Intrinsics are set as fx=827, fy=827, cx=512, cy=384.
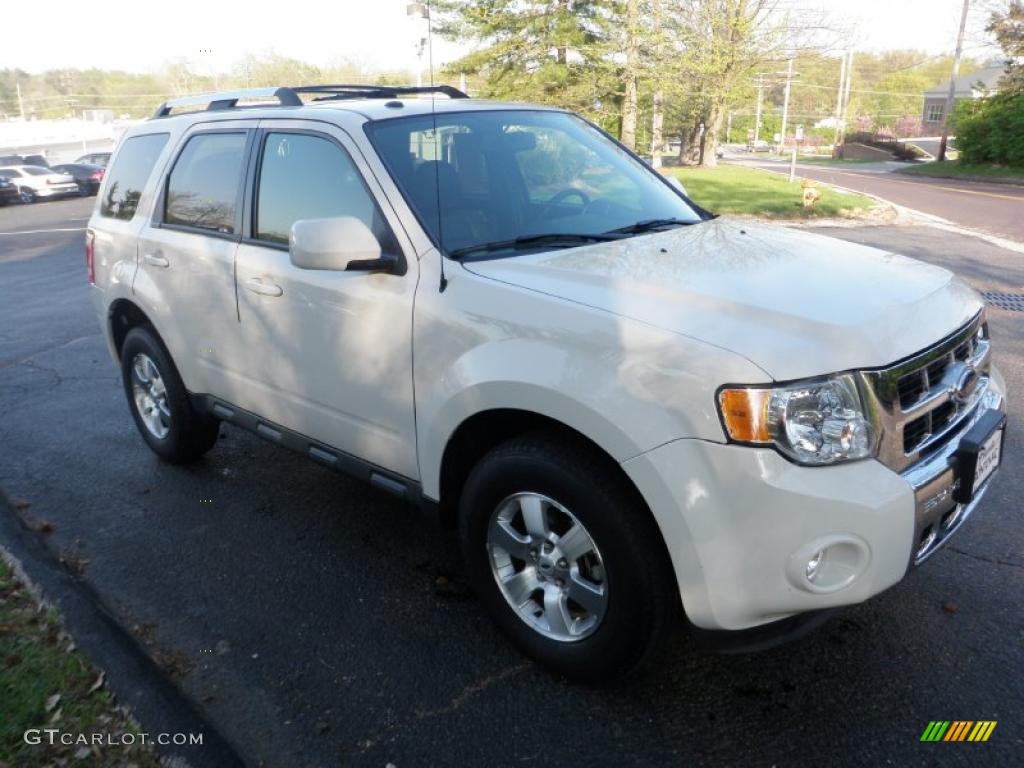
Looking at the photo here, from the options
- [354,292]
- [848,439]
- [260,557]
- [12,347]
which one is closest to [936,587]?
[848,439]

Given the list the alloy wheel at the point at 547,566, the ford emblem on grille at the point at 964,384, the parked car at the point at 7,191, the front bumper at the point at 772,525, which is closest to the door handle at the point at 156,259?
the alloy wheel at the point at 547,566

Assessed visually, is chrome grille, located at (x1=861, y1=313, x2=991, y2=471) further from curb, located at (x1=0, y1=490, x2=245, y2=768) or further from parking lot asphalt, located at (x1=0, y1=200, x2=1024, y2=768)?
curb, located at (x1=0, y1=490, x2=245, y2=768)

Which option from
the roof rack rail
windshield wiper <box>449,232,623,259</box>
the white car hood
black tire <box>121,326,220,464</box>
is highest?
the roof rack rail

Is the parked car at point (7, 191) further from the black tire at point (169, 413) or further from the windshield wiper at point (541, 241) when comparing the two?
the windshield wiper at point (541, 241)

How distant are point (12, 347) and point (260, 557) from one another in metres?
5.57

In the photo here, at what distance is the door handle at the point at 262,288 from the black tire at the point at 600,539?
4.15 ft

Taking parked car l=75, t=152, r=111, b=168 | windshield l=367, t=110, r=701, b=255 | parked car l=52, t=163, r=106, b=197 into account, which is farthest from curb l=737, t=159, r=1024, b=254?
parked car l=75, t=152, r=111, b=168

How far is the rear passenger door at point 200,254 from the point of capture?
389 centimetres

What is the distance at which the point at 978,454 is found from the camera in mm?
2549

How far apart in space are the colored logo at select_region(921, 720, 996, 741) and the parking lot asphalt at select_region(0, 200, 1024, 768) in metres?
0.03

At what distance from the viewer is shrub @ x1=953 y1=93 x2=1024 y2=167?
30.5 m

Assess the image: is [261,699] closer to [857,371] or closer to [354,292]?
[354,292]

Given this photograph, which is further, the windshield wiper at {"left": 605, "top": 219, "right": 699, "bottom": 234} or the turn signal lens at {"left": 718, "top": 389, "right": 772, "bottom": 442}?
the windshield wiper at {"left": 605, "top": 219, "right": 699, "bottom": 234}

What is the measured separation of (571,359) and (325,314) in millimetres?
1255
